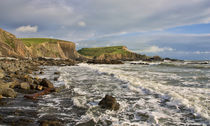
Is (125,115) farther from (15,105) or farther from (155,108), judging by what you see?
(15,105)

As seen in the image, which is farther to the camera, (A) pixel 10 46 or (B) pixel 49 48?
(B) pixel 49 48

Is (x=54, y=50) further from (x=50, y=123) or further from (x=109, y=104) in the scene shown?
(x=50, y=123)

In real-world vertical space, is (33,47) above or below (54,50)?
above

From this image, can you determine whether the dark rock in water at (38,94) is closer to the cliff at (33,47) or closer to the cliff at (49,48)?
the cliff at (33,47)

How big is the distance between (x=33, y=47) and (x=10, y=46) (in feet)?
86.9

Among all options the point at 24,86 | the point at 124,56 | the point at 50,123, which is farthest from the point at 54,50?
the point at 50,123

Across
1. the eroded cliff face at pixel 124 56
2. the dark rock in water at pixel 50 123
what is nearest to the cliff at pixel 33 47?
the eroded cliff face at pixel 124 56

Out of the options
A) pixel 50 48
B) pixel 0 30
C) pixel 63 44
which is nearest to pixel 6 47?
pixel 0 30

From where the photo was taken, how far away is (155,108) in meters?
8.11

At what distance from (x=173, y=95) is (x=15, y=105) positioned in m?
9.19

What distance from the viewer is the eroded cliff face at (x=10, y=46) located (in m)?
63.4

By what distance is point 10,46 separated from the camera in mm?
67500

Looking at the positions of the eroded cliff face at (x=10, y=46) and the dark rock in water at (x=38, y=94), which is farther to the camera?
the eroded cliff face at (x=10, y=46)

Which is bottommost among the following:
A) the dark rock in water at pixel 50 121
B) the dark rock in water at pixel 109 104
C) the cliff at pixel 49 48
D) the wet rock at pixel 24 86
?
the dark rock in water at pixel 50 121
